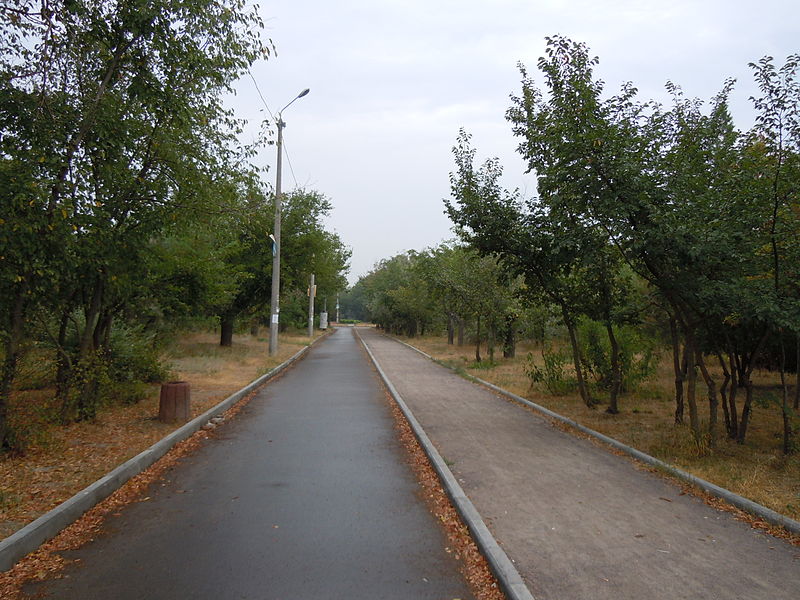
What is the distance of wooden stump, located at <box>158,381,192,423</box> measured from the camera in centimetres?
941

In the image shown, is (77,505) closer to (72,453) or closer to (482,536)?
(72,453)

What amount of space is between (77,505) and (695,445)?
7475 mm

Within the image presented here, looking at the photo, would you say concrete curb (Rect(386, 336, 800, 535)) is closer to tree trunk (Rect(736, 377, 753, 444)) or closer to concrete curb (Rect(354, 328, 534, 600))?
tree trunk (Rect(736, 377, 753, 444))

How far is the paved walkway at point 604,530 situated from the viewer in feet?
12.4

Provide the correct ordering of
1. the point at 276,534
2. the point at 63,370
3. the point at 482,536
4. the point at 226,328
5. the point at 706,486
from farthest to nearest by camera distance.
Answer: the point at 226,328, the point at 63,370, the point at 706,486, the point at 276,534, the point at 482,536

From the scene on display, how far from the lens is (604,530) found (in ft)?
15.6

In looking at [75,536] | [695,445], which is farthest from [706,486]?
[75,536]

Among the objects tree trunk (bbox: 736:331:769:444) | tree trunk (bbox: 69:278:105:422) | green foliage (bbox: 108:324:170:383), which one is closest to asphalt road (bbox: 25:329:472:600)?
tree trunk (bbox: 69:278:105:422)

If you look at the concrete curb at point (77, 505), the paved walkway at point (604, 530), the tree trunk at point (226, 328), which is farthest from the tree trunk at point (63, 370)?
the tree trunk at point (226, 328)

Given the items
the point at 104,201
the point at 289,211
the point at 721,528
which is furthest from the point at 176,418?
the point at 289,211

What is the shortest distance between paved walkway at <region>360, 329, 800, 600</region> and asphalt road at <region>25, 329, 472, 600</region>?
27.1 inches

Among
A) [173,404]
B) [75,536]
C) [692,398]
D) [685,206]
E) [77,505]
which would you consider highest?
[685,206]

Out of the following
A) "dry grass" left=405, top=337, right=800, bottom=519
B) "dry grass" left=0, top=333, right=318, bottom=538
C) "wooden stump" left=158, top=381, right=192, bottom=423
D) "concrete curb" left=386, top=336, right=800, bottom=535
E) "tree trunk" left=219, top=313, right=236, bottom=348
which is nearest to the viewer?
"concrete curb" left=386, top=336, right=800, bottom=535

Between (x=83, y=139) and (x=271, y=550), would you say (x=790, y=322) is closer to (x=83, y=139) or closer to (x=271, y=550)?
(x=271, y=550)
